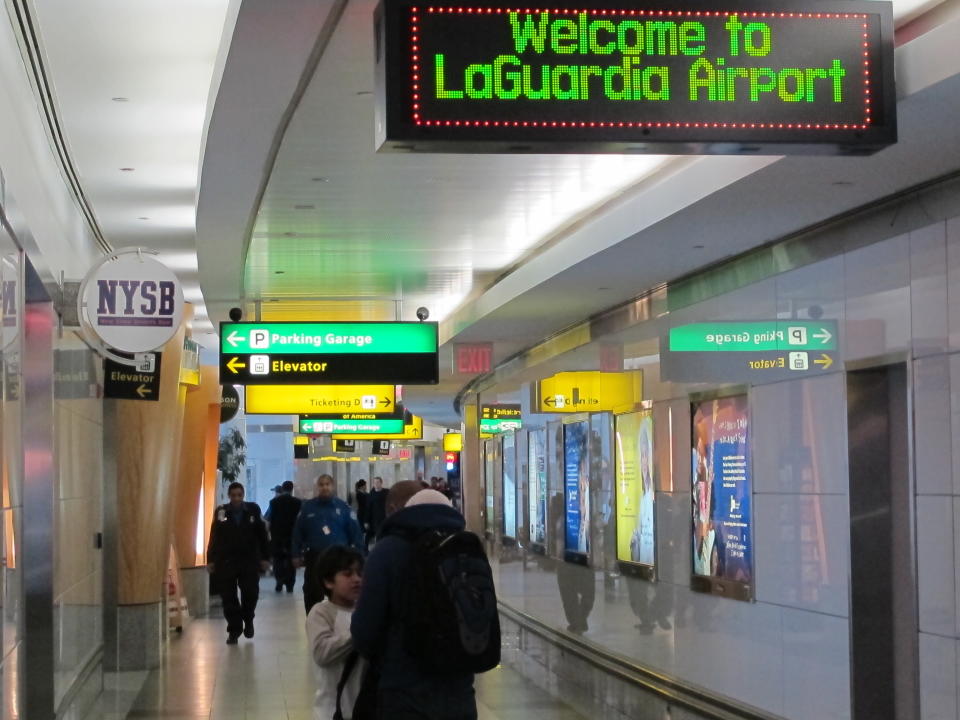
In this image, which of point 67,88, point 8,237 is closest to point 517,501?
point 67,88

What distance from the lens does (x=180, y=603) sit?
58.1 ft

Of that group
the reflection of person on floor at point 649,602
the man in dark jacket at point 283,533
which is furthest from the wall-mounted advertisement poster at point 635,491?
the man in dark jacket at point 283,533

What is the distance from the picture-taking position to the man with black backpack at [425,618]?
16.8ft

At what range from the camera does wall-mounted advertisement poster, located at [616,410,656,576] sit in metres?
11.4

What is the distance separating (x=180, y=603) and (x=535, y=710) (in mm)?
7420

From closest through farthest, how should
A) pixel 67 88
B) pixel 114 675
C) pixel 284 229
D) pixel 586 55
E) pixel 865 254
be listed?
pixel 586 55 < pixel 865 254 < pixel 67 88 < pixel 284 229 < pixel 114 675

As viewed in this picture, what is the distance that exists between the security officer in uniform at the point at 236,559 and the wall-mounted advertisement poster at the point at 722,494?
7360 millimetres

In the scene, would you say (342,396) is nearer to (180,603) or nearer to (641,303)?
(180,603)

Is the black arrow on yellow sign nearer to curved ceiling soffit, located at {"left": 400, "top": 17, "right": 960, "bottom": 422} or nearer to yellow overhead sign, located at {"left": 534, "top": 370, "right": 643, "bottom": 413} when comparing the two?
curved ceiling soffit, located at {"left": 400, "top": 17, "right": 960, "bottom": 422}

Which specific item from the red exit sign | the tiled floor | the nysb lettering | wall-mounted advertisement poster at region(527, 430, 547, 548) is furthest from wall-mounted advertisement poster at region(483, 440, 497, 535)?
the nysb lettering

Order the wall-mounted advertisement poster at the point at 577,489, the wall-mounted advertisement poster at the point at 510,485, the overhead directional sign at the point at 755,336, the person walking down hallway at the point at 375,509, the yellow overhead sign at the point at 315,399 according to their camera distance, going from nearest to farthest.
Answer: the overhead directional sign at the point at 755,336, the wall-mounted advertisement poster at the point at 577,489, the yellow overhead sign at the point at 315,399, the wall-mounted advertisement poster at the point at 510,485, the person walking down hallway at the point at 375,509

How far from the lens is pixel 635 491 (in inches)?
469

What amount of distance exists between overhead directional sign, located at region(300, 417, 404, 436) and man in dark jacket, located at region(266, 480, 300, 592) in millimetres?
1166

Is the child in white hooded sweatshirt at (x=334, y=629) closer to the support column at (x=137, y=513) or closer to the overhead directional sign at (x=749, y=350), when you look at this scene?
the overhead directional sign at (x=749, y=350)
